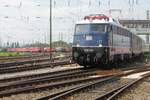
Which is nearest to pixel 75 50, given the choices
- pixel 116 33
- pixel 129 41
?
pixel 116 33

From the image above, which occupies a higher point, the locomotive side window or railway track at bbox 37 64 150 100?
the locomotive side window

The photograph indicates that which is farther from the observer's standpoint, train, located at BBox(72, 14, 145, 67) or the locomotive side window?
the locomotive side window

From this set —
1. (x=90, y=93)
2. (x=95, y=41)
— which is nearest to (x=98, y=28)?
(x=95, y=41)

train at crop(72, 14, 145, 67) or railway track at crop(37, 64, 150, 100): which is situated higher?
train at crop(72, 14, 145, 67)

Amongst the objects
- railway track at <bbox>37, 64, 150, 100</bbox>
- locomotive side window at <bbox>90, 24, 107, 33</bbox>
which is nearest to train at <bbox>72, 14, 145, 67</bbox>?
locomotive side window at <bbox>90, 24, 107, 33</bbox>

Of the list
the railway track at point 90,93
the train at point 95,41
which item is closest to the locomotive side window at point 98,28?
the train at point 95,41

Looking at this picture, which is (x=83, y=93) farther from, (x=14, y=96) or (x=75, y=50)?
(x=75, y=50)

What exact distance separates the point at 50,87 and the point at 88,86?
155 centimetres

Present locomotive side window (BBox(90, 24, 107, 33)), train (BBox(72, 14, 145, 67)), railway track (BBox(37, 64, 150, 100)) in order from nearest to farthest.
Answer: railway track (BBox(37, 64, 150, 100)) → train (BBox(72, 14, 145, 67)) → locomotive side window (BBox(90, 24, 107, 33))

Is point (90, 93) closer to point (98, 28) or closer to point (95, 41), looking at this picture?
point (95, 41)

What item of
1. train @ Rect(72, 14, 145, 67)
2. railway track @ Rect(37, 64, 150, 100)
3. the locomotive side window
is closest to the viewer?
railway track @ Rect(37, 64, 150, 100)

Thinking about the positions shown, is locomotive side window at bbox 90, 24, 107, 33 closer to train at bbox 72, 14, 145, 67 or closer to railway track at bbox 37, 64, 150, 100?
train at bbox 72, 14, 145, 67

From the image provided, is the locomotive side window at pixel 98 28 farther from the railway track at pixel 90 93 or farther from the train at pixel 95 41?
the railway track at pixel 90 93

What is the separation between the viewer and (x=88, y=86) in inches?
653
